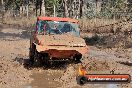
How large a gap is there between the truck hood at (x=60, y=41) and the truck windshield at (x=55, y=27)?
0.59 m

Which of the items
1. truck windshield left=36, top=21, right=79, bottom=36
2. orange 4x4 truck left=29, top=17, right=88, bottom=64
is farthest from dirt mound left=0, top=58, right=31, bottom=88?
truck windshield left=36, top=21, right=79, bottom=36

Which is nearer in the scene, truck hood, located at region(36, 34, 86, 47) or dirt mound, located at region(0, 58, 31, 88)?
dirt mound, located at region(0, 58, 31, 88)

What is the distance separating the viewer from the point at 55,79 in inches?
483

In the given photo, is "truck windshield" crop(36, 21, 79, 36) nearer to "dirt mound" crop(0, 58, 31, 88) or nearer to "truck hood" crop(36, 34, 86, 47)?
"truck hood" crop(36, 34, 86, 47)

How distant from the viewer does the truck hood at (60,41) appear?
13195 mm

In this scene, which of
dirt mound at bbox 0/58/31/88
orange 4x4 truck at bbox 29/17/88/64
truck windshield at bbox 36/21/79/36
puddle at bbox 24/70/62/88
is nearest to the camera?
dirt mound at bbox 0/58/31/88

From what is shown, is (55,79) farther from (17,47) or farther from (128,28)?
(128,28)

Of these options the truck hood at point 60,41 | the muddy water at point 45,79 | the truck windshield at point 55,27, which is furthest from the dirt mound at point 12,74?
the truck windshield at point 55,27

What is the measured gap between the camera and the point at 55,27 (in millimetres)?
14539

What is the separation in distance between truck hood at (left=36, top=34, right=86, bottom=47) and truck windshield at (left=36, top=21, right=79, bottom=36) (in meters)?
0.59

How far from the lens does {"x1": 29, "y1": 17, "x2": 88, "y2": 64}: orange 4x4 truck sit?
43.1 ft

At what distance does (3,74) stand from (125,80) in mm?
6767

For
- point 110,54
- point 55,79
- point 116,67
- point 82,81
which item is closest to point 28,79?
point 55,79

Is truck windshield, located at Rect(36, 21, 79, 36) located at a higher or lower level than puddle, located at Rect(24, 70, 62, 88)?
higher
